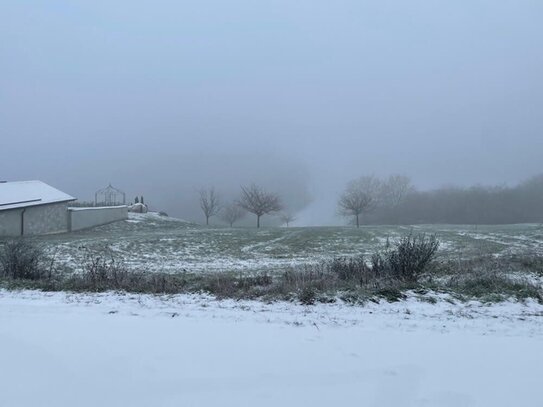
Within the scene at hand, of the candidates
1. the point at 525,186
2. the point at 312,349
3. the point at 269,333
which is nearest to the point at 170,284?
the point at 269,333

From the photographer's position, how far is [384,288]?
7.36 metres

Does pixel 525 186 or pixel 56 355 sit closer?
pixel 56 355

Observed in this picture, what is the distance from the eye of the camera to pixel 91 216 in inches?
1732

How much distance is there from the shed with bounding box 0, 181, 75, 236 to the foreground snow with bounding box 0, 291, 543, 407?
33.4 metres

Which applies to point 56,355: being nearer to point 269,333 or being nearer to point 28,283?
point 269,333

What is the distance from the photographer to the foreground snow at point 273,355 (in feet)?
12.3

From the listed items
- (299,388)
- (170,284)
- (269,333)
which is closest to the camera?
(299,388)

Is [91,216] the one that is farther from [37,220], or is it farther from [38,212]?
[37,220]

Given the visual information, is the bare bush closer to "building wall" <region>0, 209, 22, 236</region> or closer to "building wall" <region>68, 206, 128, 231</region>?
"building wall" <region>0, 209, 22, 236</region>

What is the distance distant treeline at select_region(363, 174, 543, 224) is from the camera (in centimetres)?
8000

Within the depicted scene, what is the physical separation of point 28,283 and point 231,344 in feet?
20.1

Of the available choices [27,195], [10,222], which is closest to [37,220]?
[10,222]

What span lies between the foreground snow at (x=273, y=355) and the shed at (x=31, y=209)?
110ft

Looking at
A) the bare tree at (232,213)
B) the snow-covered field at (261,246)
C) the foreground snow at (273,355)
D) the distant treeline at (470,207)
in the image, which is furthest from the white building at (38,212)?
the distant treeline at (470,207)
